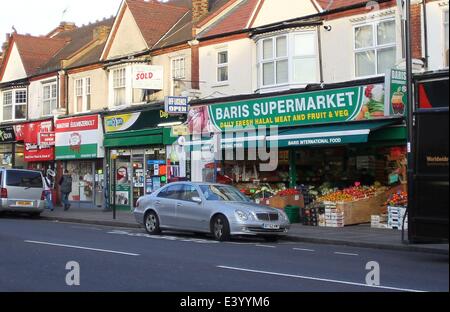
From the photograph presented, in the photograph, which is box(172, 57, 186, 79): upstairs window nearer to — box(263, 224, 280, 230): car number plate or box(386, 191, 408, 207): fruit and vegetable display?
box(386, 191, 408, 207): fruit and vegetable display

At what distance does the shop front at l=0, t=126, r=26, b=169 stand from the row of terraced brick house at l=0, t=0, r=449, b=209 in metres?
0.08

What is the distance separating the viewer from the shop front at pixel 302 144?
19.0 metres

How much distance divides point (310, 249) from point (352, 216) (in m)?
A: 4.96

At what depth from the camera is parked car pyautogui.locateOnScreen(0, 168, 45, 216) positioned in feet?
77.4

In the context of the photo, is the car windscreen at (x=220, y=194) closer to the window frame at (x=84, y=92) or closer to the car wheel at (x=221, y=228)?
the car wheel at (x=221, y=228)

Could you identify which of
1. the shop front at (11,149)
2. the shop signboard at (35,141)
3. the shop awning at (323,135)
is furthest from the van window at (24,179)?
the shop front at (11,149)

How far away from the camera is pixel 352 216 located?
19266 millimetres

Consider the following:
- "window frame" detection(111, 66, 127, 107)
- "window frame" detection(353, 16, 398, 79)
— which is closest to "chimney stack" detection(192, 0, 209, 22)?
"window frame" detection(111, 66, 127, 107)

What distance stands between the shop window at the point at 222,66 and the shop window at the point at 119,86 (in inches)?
225

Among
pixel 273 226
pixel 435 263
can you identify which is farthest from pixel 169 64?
pixel 435 263

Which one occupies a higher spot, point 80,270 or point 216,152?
point 216,152

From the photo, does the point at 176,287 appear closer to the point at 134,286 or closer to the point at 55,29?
the point at 134,286

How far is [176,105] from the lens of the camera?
2403 centimetres

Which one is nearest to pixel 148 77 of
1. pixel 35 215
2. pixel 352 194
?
pixel 35 215
